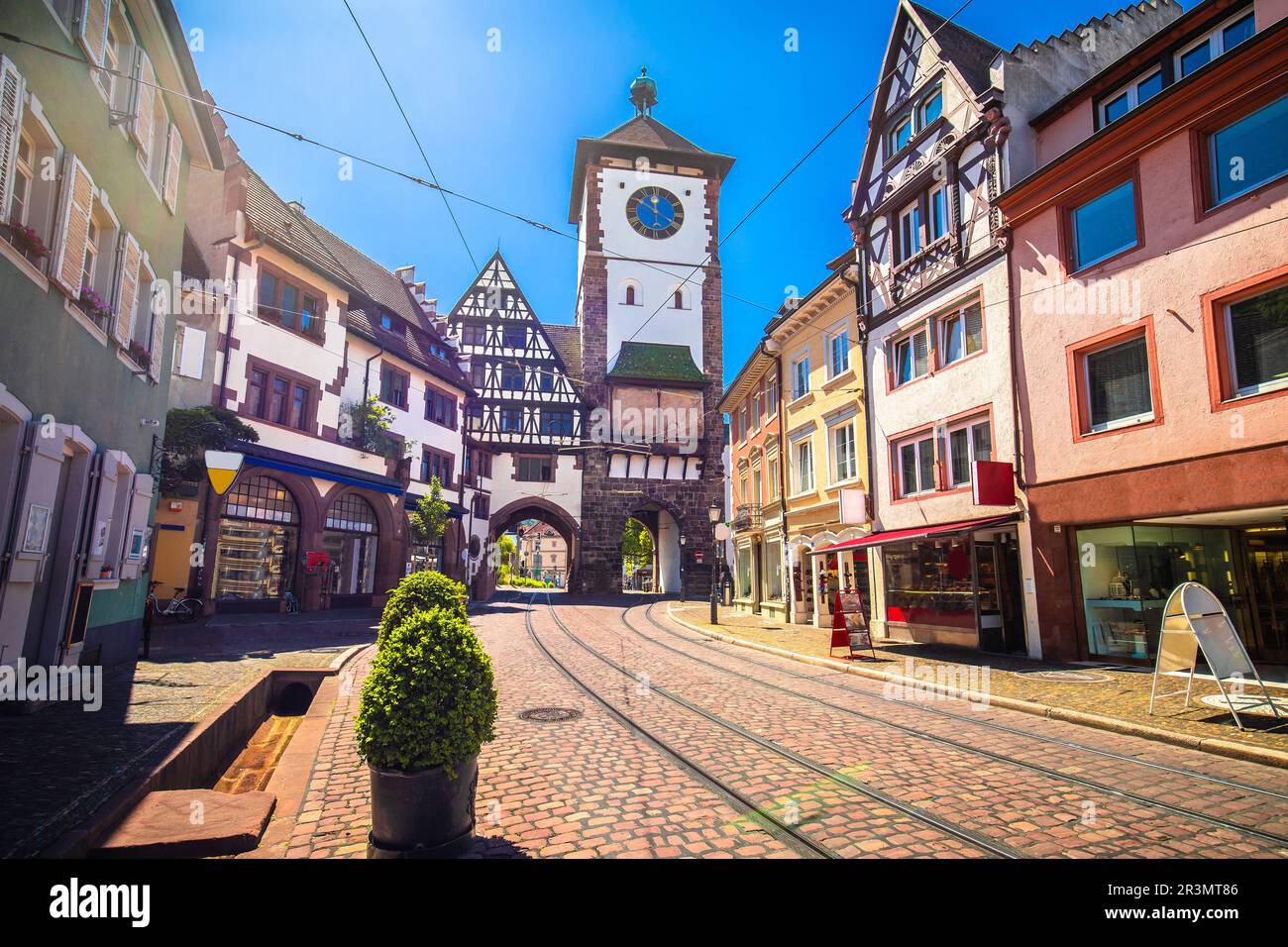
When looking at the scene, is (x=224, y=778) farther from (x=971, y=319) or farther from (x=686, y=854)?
(x=971, y=319)

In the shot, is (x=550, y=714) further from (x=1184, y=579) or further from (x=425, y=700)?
(x=1184, y=579)

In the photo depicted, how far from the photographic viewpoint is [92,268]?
363 inches

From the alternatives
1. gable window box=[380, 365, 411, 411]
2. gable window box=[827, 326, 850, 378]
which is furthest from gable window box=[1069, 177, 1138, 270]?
gable window box=[380, 365, 411, 411]

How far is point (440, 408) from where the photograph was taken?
3347cm

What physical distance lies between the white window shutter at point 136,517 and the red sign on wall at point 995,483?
14.2 metres

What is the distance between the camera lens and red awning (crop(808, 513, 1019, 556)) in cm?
1393

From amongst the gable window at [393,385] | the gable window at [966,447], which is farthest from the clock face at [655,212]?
the gable window at [966,447]

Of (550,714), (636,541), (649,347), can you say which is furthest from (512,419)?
(550,714)

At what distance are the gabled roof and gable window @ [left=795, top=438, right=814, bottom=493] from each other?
29474 mm

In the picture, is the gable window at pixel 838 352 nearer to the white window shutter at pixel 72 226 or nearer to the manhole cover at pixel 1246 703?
the manhole cover at pixel 1246 703

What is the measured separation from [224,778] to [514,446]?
111ft

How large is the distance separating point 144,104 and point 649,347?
113ft

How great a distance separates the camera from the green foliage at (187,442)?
17.6m

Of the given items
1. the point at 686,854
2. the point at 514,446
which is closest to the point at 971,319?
the point at 686,854
